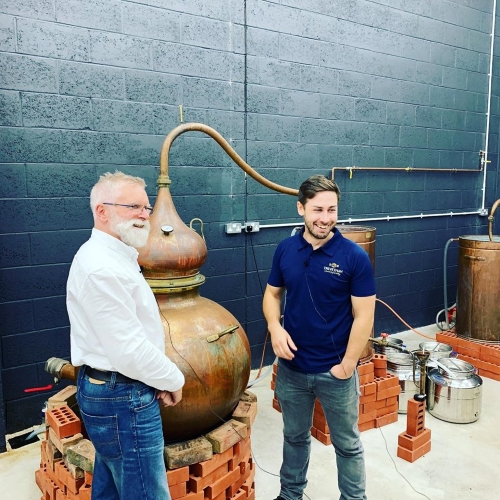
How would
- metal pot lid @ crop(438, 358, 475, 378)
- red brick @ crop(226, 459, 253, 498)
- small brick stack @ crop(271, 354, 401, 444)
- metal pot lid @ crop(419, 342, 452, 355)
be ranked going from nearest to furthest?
1. red brick @ crop(226, 459, 253, 498)
2. small brick stack @ crop(271, 354, 401, 444)
3. metal pot lid @ crop(438, 358, 475, 378)
4. metal pot lid @ crop(419, 342, 452, 355)

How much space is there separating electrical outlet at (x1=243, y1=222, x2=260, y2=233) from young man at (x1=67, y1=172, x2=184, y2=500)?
2.17 meters

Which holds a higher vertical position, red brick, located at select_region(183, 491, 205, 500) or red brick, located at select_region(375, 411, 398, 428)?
red brick, located at select_region(183, 491, 205, 500)

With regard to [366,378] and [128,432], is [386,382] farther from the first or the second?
[128,432]

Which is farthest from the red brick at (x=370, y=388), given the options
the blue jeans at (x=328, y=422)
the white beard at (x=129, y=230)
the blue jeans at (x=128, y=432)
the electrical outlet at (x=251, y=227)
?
the white beard at (x=129, y=230)

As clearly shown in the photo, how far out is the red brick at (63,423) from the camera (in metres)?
2.15

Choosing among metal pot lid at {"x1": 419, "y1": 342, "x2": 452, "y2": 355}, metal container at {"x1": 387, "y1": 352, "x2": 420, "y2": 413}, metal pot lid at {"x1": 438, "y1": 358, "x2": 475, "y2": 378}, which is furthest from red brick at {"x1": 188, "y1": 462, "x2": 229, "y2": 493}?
metal pot lid at {"x1": 419, "y1": 342, "x2": 452, "y2": 355}

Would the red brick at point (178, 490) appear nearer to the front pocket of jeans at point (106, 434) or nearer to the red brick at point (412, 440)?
the front pocket of jeans at point (106, 434)

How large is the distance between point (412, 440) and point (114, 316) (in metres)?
Answer: 2.06

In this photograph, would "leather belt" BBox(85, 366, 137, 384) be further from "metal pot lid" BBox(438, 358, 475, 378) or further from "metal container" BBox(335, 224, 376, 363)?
"metal pot lid" BBox(438, 358, 475, 378)

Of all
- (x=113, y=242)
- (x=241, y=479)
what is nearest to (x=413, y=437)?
(x=241, y=479)

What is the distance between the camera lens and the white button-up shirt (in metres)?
1.51

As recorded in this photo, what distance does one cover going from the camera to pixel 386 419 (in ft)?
10.5

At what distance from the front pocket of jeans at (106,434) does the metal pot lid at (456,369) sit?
248cm

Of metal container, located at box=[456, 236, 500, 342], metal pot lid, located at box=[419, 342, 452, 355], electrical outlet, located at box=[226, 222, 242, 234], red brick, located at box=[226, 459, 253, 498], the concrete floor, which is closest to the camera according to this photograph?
red brick, located at box=[226, 459, 253, 498]
